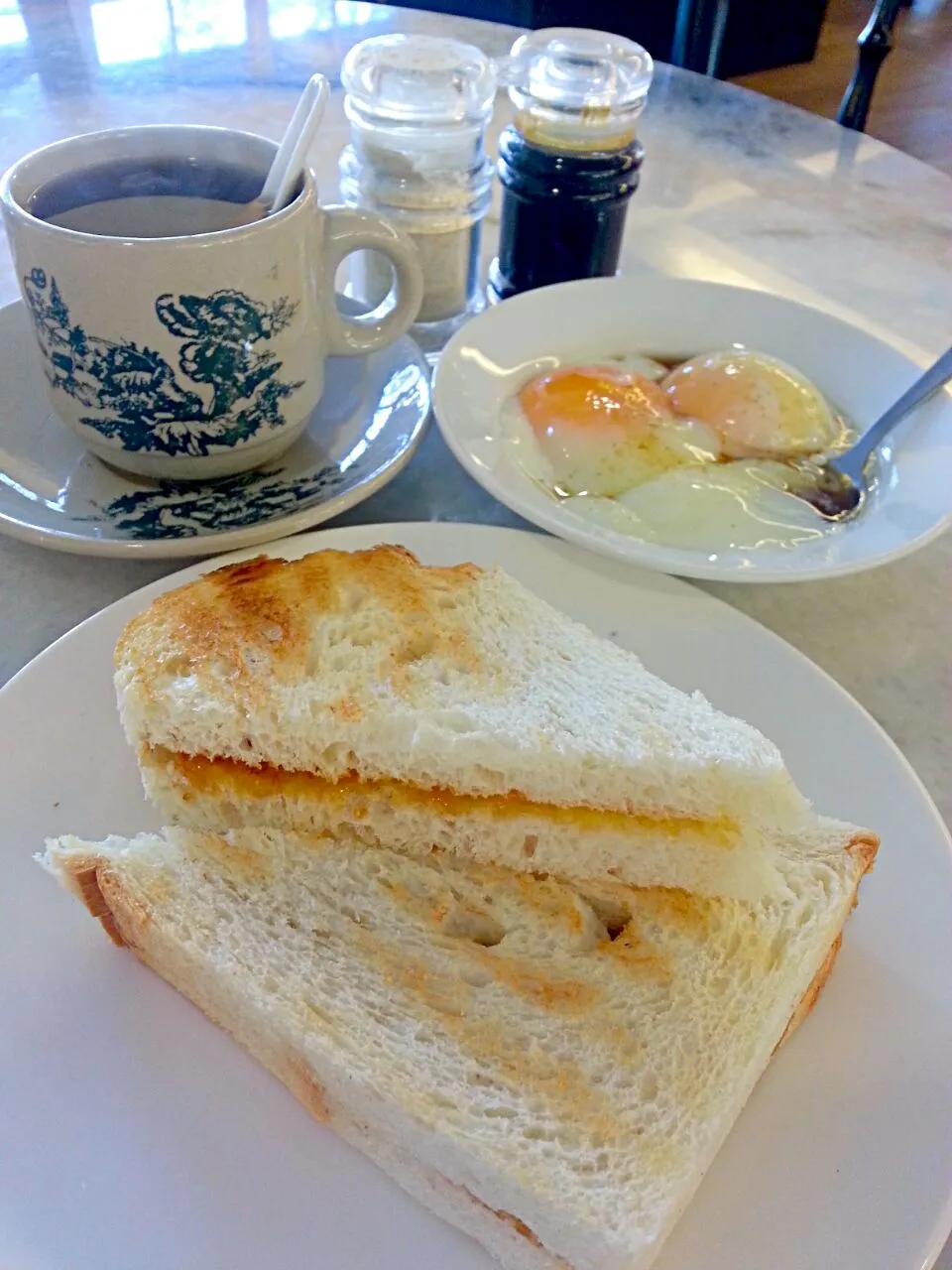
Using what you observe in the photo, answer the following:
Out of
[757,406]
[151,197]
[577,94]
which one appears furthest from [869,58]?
[151,197]

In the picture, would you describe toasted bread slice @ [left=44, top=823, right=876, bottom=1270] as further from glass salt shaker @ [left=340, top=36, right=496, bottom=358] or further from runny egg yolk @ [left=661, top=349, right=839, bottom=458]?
glass salt shaker @ [left=340, top=36, right=496, bottom=358]

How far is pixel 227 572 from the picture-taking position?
1143 mm

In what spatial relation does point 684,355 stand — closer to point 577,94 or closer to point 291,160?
point 577,94

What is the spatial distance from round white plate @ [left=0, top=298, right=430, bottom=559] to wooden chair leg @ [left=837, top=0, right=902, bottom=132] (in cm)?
192

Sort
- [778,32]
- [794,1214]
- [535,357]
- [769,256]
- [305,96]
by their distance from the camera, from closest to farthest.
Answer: [794,1214], [305,96], [535,357], [769,256], [778,32]

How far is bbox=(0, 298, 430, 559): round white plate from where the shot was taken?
1.23 meters

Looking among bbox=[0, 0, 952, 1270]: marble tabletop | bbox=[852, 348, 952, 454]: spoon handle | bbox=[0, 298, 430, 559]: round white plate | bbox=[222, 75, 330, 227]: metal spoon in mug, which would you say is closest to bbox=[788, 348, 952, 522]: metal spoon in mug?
bbox=[852, 348, 952, 454]: spoon handle

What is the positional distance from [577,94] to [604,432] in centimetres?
59

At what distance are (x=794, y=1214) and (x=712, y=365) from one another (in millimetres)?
1219

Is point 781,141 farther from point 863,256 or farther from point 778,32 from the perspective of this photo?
point 778,32

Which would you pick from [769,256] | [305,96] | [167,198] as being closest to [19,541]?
[167,198]

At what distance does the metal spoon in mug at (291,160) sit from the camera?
1.23 m

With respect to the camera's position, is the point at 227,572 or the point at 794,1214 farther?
the point at 227,572

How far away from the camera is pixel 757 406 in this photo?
1515 mm
